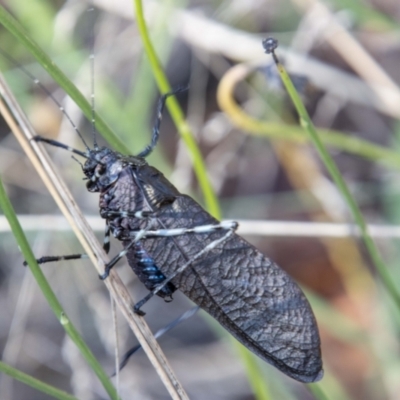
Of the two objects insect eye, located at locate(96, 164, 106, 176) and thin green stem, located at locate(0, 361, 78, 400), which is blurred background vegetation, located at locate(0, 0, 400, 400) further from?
thin green stem, located at locate(0, 361, 78, 400)

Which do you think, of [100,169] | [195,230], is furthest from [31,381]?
[100,169]

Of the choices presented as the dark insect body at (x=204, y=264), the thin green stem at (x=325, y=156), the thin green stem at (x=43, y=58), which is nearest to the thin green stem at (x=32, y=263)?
the dark insect body at (x=204, y=264)

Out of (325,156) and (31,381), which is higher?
(325,156)

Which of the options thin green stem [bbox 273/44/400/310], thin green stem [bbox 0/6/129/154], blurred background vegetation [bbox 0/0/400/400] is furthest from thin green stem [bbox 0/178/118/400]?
blurred background vegetation [bbox 0/0/400/400]

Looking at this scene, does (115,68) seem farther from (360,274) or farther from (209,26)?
(360,274)

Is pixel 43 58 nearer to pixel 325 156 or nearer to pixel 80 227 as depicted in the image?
pixel 80 227

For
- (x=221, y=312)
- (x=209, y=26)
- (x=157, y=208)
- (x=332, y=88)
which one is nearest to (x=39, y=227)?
(x=157, y=208)
